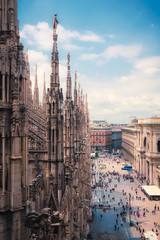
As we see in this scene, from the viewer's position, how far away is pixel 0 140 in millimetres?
6336

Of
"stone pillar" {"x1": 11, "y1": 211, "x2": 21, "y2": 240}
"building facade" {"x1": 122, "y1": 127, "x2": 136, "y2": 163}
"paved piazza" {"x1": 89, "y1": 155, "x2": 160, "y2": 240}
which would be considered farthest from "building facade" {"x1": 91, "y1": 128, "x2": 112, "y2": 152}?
"stone pillar" {"x1": 11, "y1": 211, "x2": 21, "y2": 240}

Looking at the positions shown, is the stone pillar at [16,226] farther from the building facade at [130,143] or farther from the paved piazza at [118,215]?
the building facade at [130,143]

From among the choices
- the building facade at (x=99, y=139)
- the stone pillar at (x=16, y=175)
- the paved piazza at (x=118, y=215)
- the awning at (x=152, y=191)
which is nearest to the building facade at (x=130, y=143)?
the building facade at (x=99, y=139)

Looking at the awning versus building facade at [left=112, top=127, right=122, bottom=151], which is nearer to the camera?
the awning

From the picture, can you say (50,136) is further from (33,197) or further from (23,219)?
(23,219)

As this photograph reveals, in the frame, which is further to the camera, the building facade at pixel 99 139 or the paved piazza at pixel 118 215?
the building facade at pixel 99 139

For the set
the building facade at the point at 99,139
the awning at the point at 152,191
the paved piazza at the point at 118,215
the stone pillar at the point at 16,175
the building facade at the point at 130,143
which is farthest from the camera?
the building facade at the point at 99,139

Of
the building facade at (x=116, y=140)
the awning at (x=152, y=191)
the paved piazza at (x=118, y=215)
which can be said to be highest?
the building facade at (x=116, y=140)

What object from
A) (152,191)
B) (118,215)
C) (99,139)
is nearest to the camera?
(118,215)

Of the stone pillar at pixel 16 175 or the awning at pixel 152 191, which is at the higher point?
the stone pillar at pixel 16 175

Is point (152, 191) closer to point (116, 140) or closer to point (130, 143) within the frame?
point (130, 143)

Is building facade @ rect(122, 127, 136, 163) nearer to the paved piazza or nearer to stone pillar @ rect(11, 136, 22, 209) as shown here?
the paved piazza

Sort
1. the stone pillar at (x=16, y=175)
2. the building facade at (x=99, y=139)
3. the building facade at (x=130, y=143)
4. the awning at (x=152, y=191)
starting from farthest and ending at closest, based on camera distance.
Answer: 1. the building facade at (x=99, y=139)
2. the building facade at (x=130, y=143)
3. the awning at (x=152, y=191)
4. the stone pillar at (x=16, y=175)

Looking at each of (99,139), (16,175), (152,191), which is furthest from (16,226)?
(99,139)
